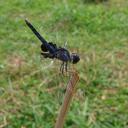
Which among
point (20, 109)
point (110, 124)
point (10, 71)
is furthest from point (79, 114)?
point (10, 71)

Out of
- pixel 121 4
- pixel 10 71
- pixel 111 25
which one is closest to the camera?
pixel 10 71

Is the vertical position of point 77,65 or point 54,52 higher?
point 54,52

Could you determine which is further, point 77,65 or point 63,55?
point 77,65

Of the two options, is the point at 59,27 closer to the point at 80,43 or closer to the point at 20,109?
the point at 80,43

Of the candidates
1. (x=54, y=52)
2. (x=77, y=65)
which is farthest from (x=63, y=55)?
(x=77, y=65)

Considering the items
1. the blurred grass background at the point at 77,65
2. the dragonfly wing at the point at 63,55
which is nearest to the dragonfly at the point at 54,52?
the dragonfly wing at the point at 63,55

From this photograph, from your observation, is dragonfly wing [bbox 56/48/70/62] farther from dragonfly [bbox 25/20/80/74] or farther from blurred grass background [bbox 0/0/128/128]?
blurred grass background [bbox 0/0/128/128]

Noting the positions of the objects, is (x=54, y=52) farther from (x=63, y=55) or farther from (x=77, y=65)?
(x=77, y=65)

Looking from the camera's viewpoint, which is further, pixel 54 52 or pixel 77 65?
pixel 77 65
